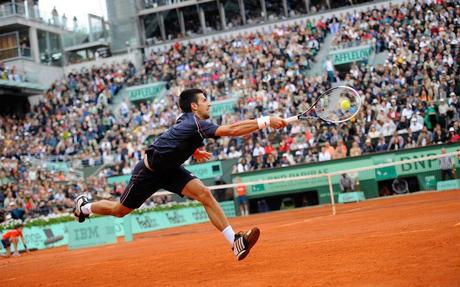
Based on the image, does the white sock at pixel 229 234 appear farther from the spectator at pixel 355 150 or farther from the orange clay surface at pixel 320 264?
the spectator at pixel 355 150

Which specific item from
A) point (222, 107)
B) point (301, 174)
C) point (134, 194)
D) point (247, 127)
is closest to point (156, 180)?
point (134, 194)

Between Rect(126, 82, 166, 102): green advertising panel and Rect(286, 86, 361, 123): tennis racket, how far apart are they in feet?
100

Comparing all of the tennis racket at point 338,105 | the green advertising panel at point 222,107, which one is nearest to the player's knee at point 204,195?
the tennis racket at point 338,105

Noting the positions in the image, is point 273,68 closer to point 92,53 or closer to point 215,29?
point 215,29

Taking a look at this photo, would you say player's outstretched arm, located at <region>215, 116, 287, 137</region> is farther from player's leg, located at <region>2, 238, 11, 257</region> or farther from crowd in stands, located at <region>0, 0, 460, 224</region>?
crowd in stands, located at <region>0, 0, 460, 224</region>

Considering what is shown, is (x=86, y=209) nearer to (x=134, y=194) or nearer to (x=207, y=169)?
(x=134, y=194)

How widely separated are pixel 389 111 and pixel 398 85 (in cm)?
232

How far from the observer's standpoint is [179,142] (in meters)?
8.15

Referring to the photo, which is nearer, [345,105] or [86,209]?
[345,105]

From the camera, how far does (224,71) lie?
36.9 meters

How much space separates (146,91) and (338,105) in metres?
31.4

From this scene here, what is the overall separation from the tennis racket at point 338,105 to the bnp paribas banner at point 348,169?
42.5 ft

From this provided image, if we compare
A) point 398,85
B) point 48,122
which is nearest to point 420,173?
point 398,85

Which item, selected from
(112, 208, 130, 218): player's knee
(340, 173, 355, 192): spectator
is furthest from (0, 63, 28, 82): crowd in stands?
(112, 208, 130, 218): player's knee
